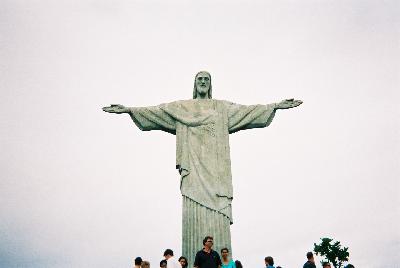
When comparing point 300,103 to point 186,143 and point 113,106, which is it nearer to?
point 186,143

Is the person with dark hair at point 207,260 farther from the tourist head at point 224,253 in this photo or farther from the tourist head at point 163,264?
the tourist head at point 163,264

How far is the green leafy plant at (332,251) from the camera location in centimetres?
3469

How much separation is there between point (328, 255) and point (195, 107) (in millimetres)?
25855

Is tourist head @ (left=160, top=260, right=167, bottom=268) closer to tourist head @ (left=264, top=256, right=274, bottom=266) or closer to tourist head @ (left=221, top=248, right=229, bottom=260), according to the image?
tourist head @ (left=221, top=248, right=229, bottom=260)

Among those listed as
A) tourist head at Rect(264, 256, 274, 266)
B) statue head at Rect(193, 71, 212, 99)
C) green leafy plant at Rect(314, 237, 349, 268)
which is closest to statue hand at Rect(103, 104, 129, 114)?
statue head at Rect(193, 71, 212, 99)

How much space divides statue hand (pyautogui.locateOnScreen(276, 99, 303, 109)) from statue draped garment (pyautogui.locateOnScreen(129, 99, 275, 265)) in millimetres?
276

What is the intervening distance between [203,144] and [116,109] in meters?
2.56

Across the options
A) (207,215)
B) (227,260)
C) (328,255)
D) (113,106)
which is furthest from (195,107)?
(328,255)

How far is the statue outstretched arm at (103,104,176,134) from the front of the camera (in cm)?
1306

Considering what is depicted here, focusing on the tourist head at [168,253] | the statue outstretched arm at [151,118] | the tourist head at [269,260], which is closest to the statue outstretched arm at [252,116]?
the statue outstretched arm at [151,118]

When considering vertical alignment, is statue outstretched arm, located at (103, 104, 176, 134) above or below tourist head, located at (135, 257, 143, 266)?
above

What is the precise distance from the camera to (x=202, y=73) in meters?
13.4

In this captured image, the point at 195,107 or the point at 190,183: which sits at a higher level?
the point at 195,107

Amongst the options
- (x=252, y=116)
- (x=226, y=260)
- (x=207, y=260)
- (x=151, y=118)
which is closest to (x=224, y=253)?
(x=226, y=260)
